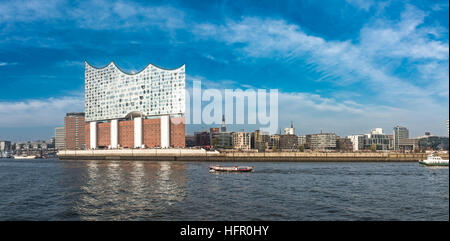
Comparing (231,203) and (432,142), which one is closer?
(231,203)

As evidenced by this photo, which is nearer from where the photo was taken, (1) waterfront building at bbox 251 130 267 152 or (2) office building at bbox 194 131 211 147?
(2) office building at bbox 194 131 211 147

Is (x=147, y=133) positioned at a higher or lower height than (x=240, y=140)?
higher

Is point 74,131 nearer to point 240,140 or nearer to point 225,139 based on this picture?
point 225,139

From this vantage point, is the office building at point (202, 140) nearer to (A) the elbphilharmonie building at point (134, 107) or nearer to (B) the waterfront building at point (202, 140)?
(B) the waterfront building at point (202, 140)

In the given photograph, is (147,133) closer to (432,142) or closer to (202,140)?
(202,140)

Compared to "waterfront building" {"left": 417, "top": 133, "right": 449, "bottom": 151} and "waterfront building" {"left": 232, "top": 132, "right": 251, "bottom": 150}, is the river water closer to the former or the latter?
"waterfront building" {"left": 232, "top": 132, "right": 251, "bottom": 150}

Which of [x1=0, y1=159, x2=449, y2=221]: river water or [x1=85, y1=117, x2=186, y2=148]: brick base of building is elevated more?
[x1=85, y1=117, x2=186, y2=148]: brick base of building

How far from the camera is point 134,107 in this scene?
112250 millimetres

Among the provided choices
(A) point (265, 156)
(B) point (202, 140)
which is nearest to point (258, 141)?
(B) point (202, 140)

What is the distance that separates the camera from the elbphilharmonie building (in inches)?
4045

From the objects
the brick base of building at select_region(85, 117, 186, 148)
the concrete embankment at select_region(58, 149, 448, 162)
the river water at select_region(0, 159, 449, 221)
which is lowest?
the concrete embankment at select_region(58, 149, 448, 162)

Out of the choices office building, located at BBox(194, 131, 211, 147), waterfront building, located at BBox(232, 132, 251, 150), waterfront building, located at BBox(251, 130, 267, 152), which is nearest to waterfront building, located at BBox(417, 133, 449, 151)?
waterfront building, located at BBox(251, 130, 267, 152)

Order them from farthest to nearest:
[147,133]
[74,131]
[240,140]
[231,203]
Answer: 1. [240,140]
2. [74,131]
3. [147,133]
4. [231,203]

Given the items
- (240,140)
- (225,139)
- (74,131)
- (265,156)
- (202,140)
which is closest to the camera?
(265,156)
